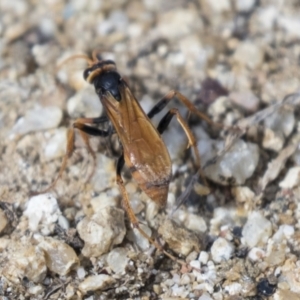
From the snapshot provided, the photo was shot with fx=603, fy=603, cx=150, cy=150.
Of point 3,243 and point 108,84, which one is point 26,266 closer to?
point 3,243

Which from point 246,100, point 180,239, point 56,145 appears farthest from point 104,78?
point 180,239

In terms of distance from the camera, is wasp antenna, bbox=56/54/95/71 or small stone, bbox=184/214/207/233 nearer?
small stone, bbox=184/214/207/233

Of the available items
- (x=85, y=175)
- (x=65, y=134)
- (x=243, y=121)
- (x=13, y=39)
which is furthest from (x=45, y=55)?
(x=243, y=121)

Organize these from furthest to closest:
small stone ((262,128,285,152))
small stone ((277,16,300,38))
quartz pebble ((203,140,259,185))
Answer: small stone ((277,16,300,38)), small stone ((262,128,285,152)), quartz pebble ((203,140,259,185))

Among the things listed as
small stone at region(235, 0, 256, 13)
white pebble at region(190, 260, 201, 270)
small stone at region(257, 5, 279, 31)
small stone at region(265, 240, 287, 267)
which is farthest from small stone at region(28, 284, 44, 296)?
small stone at region(235, 0, 256, 13)

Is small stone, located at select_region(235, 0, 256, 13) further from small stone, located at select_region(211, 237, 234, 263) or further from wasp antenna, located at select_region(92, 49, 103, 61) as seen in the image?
small stone, located at select_region(211, 237, 234, 263)
